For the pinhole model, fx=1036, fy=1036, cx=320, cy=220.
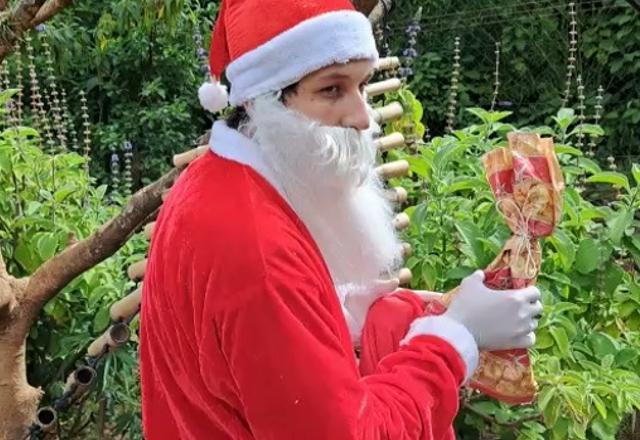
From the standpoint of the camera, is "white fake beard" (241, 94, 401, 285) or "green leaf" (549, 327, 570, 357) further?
"green leaf" (549, 327, 570, 357)

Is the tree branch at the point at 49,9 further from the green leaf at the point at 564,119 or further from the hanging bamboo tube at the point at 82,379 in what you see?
the green leaf at the point at 564,119

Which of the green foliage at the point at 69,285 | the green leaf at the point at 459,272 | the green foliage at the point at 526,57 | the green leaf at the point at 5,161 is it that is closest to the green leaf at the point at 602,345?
the green leaf at the point at 459,272

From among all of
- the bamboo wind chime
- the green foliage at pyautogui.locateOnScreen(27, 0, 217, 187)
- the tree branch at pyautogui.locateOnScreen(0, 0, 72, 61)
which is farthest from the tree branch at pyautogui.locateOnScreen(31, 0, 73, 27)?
the green foliage at pyautogui.locateOnScreen(27, 0, 217, 187)

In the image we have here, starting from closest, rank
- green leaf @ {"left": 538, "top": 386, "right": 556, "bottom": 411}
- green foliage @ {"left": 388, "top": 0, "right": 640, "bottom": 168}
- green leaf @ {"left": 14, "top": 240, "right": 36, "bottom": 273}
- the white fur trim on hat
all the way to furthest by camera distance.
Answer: the white fur trim on hat → green leaf @ {"left": 538, "top": 386, "right": 556, "bottom": 411} → green leaf @ {"left": 14, "top": 240, "right": 36, "bottom": 273} → green foliage @ {"left": 388, "top": 0, "right": 640, "bottom": 168}

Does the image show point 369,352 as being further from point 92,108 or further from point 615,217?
Result: point 92,108

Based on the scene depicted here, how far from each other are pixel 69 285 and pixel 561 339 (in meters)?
1.25

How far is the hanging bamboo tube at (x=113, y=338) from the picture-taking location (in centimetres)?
231

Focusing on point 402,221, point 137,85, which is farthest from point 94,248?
point 137,85

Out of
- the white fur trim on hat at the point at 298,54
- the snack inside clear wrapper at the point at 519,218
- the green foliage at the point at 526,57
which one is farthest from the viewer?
the green foliage at the point at 526,57

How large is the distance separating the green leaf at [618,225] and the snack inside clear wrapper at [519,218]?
0.92 meters

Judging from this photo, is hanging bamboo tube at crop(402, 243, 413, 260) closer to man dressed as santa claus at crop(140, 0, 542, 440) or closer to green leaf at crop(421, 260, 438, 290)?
green leaf at crop(421, 260, 438, 290)

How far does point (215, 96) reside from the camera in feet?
5.03

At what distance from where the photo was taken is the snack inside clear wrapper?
1.44 m

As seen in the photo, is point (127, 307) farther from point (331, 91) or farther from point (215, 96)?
point (331, 91)
